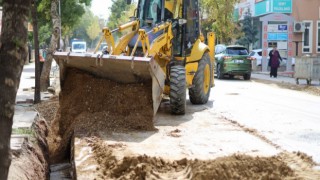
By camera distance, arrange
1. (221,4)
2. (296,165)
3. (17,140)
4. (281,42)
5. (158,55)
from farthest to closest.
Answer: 1. (221,4)
2. (281,42)
3. (158,55)
4. (17,140)
5. (296,165)

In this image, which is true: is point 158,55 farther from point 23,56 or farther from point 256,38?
point 256,38

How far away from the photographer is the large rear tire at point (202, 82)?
497 inches

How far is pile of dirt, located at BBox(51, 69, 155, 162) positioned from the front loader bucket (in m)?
0.12

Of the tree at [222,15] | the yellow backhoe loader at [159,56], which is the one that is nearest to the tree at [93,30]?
the tree at [222,15]

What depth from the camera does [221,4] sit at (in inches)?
1436

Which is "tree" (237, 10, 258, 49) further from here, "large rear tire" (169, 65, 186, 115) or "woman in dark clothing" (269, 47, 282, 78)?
"large rear tire" (169, 65, 186, 115)

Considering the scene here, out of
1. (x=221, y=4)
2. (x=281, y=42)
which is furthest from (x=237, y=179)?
(x=221, y=4)

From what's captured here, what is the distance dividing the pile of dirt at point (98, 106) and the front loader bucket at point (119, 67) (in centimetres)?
12

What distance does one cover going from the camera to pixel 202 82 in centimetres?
1278

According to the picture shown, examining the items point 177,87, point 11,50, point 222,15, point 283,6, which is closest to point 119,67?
point 177,87

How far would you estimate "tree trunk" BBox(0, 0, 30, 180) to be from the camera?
3.45m

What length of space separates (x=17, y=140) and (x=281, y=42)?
82.6 ft

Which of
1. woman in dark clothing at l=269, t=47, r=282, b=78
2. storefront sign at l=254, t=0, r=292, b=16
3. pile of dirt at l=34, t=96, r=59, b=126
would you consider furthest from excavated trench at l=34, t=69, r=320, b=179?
storefront sign at l=254, t=0, r=292, b=16

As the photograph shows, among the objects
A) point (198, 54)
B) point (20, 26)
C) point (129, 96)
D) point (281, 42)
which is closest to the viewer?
point (20, 26)
